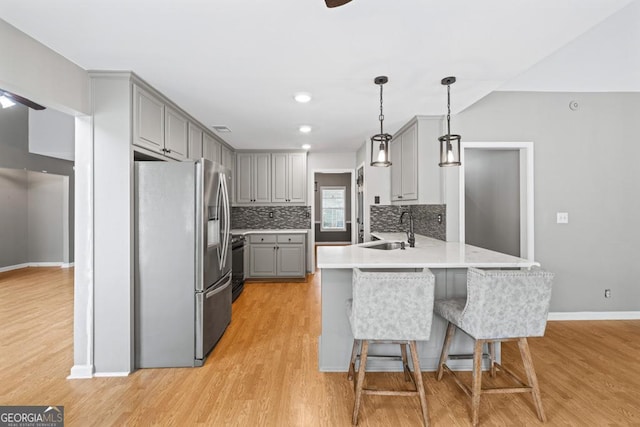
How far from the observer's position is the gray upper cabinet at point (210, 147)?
4113 mm

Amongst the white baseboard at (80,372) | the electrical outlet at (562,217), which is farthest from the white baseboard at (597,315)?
the white baseboard at (80,372)

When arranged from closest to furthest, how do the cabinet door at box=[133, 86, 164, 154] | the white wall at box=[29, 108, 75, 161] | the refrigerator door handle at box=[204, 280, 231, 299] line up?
the cabinet door at box=[133, 86, 164, 154]
the refrigerator door handle at box=[204, 280, 231, 299]
the white wall at box=[29, 108, 75, 161]

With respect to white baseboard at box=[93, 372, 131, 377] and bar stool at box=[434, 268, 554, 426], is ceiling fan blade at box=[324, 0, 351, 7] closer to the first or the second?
bar stool at box=[434, 268, 554, 426]

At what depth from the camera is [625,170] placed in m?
3.50

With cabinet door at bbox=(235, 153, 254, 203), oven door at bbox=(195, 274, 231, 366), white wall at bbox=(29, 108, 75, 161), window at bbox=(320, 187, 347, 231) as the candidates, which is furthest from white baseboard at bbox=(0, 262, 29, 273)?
window at bbox=(320, 187, 347, 231)

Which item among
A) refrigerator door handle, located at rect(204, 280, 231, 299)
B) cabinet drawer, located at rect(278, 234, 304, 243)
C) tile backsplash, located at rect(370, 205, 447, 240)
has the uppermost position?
tile backsplash, located at rect(370, 205, 447, 240)

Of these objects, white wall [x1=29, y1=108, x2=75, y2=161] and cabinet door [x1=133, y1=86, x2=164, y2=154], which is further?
white wall [x1=29, y1=108, x2=75, y2=161]

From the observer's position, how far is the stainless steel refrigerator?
2.51 metres

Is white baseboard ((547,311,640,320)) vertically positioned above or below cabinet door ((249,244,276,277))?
below

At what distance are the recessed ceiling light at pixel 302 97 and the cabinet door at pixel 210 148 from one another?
1710mm

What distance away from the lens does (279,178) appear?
18.7 ft

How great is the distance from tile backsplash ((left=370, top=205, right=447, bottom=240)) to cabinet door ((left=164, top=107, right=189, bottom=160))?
3.02m

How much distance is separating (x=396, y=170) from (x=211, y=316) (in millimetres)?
3083

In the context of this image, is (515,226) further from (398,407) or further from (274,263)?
(274,263)
